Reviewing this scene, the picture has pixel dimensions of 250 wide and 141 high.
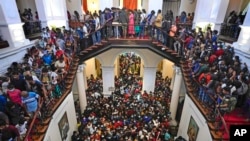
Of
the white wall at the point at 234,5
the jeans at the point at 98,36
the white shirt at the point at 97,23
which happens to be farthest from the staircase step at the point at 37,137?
the white wall at the point at 234,5

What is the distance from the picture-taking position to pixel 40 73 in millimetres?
6676

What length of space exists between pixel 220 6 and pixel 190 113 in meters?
5.99

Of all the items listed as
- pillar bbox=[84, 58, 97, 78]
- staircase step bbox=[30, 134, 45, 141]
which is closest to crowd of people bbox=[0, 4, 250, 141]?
staircase step bbox=[30, 134, 45, 141]

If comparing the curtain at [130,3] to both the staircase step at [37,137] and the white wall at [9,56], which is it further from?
the staircase step at [37,137]

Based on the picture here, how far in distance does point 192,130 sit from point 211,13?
22.4ft

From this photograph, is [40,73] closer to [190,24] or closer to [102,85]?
[102,85]

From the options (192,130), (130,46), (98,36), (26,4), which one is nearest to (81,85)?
(98,36)

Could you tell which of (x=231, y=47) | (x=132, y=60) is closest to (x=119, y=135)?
(x=231, y=47)

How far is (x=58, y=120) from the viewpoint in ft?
A: 24.0

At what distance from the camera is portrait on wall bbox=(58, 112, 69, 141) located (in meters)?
7.66

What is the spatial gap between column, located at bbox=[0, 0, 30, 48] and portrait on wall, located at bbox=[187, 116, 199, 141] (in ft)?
24.7

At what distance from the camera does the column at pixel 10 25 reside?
7051 millimetres

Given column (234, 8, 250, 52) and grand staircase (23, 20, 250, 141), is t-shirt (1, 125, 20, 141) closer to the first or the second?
grand staircase (23, 20, 250, 141)

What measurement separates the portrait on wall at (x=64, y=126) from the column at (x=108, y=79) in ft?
21.5
